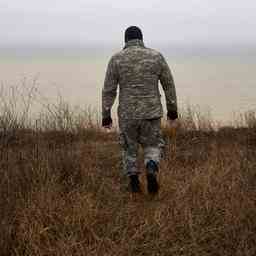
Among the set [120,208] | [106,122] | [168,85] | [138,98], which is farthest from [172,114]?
[120,208]

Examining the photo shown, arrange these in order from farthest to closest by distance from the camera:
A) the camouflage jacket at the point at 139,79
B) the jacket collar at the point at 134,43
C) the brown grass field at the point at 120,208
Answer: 1. the jacket collar at the point at 134,43
2. the camouflage jacket at the point at 139,79
3. the brown grass field at the point at 120,208

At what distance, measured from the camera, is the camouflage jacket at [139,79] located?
5.26 m

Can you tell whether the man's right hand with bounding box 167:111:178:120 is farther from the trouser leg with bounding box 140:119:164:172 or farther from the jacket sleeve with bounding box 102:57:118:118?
the jacket sleeve with bounding box 102:57:118:118

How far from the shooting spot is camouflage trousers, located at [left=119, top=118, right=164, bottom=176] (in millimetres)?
5359

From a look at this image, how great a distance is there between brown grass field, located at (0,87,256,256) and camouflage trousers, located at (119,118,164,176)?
1.11ft

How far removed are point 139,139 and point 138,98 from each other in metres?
0.48

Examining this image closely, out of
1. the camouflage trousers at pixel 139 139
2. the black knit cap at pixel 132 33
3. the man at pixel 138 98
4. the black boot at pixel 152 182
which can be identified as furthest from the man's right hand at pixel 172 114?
the black knit cap at pixel 132 33

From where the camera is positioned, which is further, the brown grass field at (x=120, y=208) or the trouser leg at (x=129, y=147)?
the trouser leg at (x=129, y=147)

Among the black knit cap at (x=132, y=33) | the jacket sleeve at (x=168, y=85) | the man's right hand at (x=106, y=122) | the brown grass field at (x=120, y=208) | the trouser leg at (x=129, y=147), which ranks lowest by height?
the brown grass field at (x=120, y=208)

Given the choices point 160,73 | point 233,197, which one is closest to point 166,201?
point 233,197

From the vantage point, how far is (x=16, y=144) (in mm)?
7762

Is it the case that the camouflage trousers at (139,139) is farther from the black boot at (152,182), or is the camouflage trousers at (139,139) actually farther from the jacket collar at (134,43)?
the jacket collar at (134,43)

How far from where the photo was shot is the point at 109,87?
17.6 feet

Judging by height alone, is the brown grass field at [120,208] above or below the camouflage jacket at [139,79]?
below
